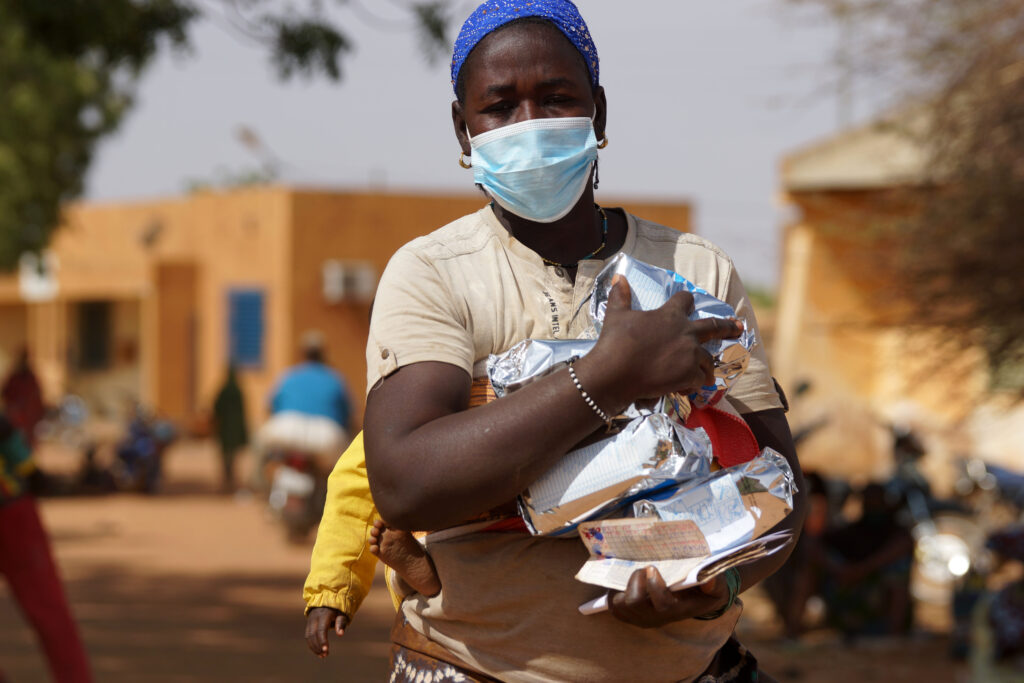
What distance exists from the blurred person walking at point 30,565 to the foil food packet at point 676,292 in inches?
155

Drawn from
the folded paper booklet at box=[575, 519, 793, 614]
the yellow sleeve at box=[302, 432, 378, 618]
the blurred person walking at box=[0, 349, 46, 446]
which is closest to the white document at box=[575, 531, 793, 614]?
the folded paper booklet at box=[575, 519, 793, 614]

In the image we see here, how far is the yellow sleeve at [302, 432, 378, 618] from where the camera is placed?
74.7 inches

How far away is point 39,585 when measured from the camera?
5102 millimetres

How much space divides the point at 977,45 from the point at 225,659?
5.51 meters

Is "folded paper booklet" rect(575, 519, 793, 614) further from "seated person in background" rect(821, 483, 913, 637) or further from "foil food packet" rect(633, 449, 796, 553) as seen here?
"seated person in background" rect(821, 483, 913, 637)

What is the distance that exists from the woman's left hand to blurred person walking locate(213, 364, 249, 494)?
635 inches

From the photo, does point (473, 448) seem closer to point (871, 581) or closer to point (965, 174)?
point (965, 174)

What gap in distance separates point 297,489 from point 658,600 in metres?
10.4

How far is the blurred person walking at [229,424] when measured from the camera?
17219mm

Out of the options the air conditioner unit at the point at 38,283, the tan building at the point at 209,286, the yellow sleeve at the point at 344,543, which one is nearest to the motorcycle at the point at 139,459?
the tan building at the point at 209,286

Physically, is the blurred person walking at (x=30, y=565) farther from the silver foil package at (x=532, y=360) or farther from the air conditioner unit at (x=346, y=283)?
the air conditioner unit at (x=346, y=283)

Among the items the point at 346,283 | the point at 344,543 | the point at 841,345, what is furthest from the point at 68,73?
the point at 344,543

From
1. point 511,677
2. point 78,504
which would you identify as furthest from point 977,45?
point 78,504

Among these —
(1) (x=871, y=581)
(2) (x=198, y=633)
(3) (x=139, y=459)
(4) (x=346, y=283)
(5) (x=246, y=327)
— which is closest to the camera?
(1) (x=871, y=581)
